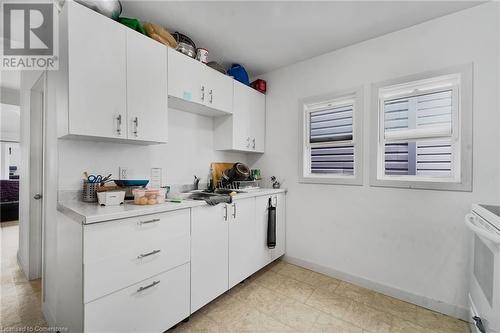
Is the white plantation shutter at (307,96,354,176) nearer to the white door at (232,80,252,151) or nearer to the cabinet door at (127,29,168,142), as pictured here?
the white door at (232,80,252,151)

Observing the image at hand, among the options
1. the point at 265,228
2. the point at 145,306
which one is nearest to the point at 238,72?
the point at 265,228

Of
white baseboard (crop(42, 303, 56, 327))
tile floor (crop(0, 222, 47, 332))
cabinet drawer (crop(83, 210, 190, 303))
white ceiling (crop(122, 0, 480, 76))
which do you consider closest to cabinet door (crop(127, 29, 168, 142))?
white ceiling (crop(122, 0, 480, 76))

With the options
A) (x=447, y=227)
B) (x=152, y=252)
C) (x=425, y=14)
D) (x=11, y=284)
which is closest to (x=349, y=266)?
(x=447, y=227)

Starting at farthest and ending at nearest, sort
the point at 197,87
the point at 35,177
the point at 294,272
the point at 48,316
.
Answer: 1. the point at 294,272
2. the point at 35,177
3. the point at 197,87
4. the point at 48,316

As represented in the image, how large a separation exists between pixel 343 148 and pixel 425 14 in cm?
138

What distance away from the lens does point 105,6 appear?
1539mm

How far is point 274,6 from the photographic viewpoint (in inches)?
71.4

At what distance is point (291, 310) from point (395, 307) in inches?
37.8

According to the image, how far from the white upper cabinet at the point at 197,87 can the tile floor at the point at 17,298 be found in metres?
2.16

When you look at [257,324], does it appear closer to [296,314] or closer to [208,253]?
[296,314]

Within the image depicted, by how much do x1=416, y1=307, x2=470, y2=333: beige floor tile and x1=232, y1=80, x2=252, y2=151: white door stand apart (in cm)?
235

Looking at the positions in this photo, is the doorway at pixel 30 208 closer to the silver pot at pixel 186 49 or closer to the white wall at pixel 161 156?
the white wall at pixel 161 156

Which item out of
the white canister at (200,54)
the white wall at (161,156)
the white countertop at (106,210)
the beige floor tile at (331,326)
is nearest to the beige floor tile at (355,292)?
the beige floor tile at (331,326)

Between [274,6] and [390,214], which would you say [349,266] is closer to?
[390,214]
